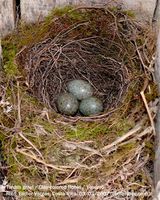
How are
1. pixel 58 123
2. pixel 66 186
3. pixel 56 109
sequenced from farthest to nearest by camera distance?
pixel 56 109, pixel 58 123, pixel 66 186

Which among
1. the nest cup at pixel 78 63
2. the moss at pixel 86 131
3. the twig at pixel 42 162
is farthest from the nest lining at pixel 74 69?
the twig at pixel 42 162

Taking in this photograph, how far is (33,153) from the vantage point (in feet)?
5.22

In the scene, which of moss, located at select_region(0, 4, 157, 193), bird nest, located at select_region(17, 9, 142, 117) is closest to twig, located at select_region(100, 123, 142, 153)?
moss, located at select_region(0, 4, 157, 193)

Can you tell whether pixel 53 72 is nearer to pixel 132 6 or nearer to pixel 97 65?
pixel 97 65

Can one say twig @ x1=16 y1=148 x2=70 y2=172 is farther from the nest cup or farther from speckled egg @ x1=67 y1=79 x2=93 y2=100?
speckled egg @ x1=67 y1=79 x2=93 y2=100

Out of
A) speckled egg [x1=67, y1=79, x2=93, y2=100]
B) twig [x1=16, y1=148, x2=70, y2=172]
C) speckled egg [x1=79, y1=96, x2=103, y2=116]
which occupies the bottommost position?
speckled egg [x1=79, y1=96, x2=103, y2=116]

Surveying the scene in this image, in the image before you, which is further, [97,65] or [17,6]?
[97,65]

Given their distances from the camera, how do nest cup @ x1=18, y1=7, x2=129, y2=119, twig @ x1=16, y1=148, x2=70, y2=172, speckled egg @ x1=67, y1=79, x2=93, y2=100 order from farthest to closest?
speckled egg @ x1=67, y1=79, x2=93, y2=100 < nest cup @ x1=18, y1=7, x2=129, y2=119 < twig @ x1=16, y1=148, x2=70, y2=172

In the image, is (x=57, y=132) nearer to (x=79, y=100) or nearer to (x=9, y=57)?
(x=9, y=57)

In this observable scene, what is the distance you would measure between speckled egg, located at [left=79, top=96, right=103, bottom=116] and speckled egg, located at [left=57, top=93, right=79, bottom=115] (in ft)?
0.08

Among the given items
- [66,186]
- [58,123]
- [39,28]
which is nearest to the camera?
[66,186]

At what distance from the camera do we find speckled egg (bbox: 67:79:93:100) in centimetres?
198

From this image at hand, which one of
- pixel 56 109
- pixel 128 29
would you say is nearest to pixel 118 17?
pixel 128 29

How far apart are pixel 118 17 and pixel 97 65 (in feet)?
0.70
